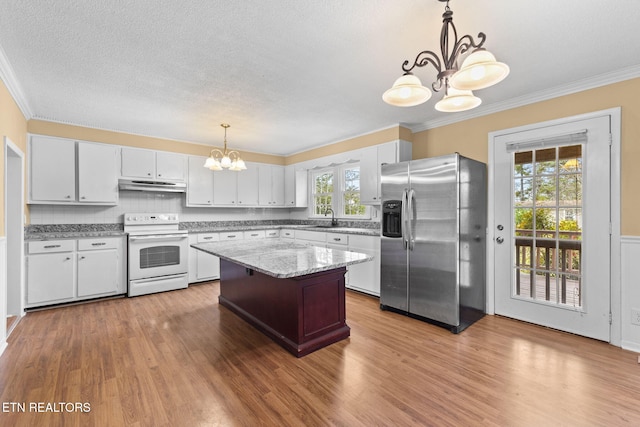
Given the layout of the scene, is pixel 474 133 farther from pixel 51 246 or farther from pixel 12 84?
pixel 51 246

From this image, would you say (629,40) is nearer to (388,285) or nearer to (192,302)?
(388,285)

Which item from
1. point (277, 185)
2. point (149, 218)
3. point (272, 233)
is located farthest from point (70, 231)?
point (277, 185)

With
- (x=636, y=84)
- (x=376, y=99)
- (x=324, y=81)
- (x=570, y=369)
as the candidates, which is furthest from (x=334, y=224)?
(x=636, y=84)

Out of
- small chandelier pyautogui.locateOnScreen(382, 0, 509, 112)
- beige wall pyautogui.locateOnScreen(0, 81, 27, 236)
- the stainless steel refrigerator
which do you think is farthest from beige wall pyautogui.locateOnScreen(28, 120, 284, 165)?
small chandelier pyautogui.locateOnScreen(382, 0, 509, 112)

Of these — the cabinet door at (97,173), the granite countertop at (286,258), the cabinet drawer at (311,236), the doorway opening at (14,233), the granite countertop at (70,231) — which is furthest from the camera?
the cabinet drawer at (311,236)

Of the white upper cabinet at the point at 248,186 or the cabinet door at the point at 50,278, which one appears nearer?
the cabinet door at the point at 50,278

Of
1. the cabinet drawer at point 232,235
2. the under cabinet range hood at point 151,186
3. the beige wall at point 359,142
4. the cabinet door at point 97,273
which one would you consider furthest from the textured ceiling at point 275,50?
the cabinet drawer at point 232,235

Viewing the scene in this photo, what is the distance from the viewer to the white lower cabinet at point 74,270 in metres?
3.52

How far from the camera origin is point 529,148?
3.11 meters

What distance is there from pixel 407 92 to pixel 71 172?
14.9 feet

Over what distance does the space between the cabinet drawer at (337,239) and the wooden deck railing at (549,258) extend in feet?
6.90

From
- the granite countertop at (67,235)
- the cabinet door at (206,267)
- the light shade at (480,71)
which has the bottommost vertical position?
the cabinet door at (206,267)

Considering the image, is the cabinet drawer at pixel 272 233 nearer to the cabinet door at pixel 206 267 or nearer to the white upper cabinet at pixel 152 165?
the cabinet door at pixel 206 267

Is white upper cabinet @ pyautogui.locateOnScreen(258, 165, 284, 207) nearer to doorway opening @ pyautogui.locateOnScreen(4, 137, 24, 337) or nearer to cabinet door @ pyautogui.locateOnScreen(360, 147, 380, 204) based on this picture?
cabinet door @ pyautogui.locateOnScreen(360, 147, 380, 204)
